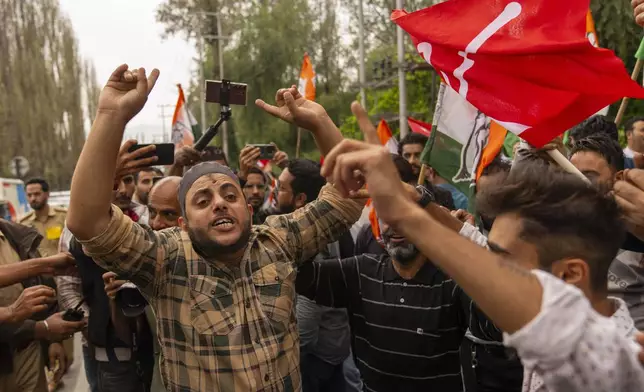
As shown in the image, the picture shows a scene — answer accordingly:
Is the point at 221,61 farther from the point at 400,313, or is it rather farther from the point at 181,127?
the point at 400,313

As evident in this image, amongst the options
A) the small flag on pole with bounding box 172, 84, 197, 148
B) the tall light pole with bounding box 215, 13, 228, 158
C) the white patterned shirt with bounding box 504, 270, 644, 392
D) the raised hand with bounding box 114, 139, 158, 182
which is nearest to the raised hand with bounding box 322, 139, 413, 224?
the white patterned shirt with bounding box 504, 270, 644, 392

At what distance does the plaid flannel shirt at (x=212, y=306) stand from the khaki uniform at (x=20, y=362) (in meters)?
1.44

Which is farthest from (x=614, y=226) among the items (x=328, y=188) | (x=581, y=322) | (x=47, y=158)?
(x=47, y=158)

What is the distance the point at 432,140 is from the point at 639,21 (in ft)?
5.48

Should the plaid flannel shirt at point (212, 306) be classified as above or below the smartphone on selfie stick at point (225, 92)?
below

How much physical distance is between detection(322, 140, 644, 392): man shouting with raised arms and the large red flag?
1371mm

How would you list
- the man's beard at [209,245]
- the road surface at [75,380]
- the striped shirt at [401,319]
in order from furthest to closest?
the road surface at [75,380], the striped shirt at [401,319], the man's beard at [209,245]

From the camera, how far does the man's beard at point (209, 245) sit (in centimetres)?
214

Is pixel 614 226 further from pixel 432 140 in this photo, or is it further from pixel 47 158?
pixel 47 158

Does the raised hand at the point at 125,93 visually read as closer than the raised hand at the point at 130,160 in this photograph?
Yes

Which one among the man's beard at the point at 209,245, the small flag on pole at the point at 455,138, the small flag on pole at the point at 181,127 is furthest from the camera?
the small flag on pole at the point at 181,127

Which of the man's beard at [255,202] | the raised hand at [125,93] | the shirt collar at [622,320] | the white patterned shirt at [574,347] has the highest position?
the raised hand at [125,93]

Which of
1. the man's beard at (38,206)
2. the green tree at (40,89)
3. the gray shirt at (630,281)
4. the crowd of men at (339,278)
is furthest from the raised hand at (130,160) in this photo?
the green tree at (40,89)

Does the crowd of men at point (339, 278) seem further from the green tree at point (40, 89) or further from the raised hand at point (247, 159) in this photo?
the green tree at point (40, 89)
